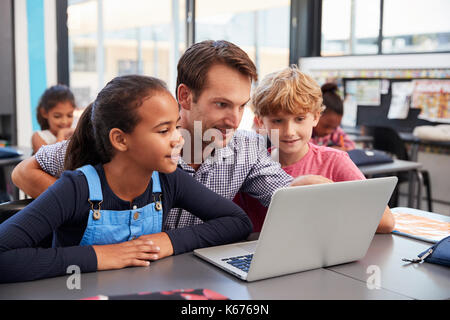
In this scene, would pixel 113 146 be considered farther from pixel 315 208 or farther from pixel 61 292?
pixel 315 208

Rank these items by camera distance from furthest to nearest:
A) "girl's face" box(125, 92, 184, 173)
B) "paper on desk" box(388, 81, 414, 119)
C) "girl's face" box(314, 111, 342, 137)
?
"paper on desk" box(388, 81, 414, 119)
"girl's face" box(314, 111, 342, 137)
"girl's face" box(125, 92, 184, 173)

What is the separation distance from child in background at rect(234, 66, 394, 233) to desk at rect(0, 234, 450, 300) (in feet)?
1.89

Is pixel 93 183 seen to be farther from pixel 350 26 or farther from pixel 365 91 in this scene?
pixel 350 26

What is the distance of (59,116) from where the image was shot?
328 centimetres

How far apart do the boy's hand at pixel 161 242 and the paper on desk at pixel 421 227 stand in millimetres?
675

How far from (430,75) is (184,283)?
3.88m

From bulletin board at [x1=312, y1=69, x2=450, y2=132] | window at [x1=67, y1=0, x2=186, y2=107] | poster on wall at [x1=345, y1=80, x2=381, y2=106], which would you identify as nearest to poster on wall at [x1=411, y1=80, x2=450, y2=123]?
bulletin board at [x1=312, y1=69, x2=450, y2=132]

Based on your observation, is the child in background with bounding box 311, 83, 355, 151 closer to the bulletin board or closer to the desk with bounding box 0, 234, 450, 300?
the bulletin board

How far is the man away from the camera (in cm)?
144

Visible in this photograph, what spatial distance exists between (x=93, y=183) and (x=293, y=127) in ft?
2.59

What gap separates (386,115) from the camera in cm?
468

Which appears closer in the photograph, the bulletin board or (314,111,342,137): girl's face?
(314,111,342,137): girl's face

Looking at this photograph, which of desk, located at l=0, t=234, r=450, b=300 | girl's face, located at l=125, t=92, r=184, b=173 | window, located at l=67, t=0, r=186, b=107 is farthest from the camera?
window, located at l=67, t=0, r=186, b=107

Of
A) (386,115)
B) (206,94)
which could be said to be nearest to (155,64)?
(386,115)
